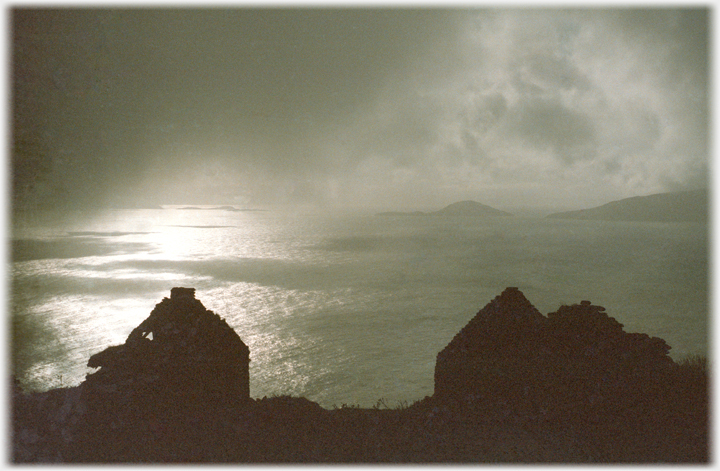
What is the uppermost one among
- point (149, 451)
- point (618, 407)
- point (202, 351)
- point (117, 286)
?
point (202, 351)

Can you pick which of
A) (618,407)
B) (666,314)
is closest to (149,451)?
(618,407)

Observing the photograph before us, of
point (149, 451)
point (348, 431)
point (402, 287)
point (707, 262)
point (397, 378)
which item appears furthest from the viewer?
point (707, 262)

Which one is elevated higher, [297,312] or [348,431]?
[348,431]

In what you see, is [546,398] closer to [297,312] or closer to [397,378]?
[397,378]

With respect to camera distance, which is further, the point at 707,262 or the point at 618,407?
the point at 707,262

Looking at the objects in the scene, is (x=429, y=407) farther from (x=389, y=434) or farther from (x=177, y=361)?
(x=177, y=361)

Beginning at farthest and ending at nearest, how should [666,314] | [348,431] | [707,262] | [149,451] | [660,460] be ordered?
[707,262]
[666,314]
[348,431]
[149,451]
[660,460]

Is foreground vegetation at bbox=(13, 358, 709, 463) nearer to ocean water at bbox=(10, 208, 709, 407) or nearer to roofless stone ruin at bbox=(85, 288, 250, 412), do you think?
roofless stone ruin at bbox=(85, 288, 250, 412)
